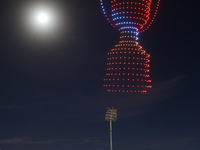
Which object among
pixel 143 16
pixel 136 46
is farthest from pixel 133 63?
pixel 143 16

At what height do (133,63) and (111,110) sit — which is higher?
(133,63)

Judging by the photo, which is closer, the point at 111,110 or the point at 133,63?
the point at 111,110

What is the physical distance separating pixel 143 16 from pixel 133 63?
10.3 metres

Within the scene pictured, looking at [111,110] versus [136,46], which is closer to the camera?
[111,110]

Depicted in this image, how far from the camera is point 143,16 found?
211ft

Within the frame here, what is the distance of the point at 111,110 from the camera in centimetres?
5203

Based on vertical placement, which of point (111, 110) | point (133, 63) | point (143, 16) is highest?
point (143, 16)

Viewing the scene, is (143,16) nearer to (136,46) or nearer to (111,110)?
(136,46)

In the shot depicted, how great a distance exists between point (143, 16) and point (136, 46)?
6.53 m

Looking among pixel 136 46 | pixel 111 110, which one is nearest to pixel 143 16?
pixel 136 46

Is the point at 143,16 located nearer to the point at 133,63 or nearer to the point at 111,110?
the point at 133,63

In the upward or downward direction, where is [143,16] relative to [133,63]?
upward

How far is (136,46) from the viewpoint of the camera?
2478 inches

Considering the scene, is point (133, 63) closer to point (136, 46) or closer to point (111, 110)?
point (136, 46)
